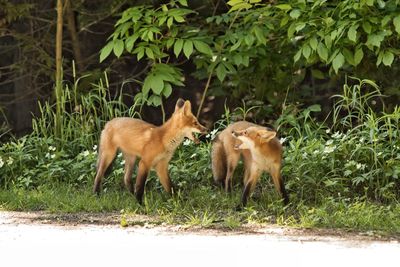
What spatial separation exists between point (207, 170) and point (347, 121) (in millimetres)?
1867

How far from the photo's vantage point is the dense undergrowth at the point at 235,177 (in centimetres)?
818

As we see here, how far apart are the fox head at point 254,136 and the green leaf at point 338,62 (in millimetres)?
1398

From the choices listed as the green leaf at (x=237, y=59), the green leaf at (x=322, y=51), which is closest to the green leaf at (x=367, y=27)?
the green leaf at (x=322, y=51)

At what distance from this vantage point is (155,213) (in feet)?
27.5

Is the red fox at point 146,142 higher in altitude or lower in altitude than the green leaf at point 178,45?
lower

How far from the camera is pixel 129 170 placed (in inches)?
381

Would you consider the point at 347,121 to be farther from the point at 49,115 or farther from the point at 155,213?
the point at 49,115

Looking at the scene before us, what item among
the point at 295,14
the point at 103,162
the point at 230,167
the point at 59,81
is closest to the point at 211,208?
the point at 230,167

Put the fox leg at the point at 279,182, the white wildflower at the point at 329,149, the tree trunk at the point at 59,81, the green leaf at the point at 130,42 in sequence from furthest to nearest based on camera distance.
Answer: the tree trunk at the point at 59,81
the green leaf at the point at 130,42
the white wildflower at the point at 329,149
the fox leg at the point at 279,182

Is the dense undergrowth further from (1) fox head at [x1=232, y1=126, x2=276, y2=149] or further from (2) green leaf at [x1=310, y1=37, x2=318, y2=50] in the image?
(2) green leaf at [x1=310, y1=37, x2=318, y2=50]

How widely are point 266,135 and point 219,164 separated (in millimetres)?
1190

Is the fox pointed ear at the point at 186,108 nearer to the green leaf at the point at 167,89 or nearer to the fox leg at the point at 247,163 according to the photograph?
the fox leg at the point at 247,163

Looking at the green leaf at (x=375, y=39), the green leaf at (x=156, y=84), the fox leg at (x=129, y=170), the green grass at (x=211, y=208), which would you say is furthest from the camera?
the green leaf at (x=156, y=84)

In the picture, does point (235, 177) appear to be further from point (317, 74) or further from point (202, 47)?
point (317, 74)
